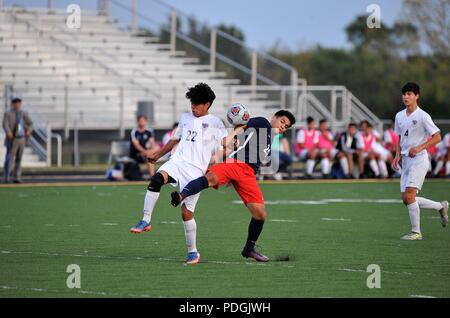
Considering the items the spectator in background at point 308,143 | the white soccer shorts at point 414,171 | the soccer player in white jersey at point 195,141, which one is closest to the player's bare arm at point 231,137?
the soccer player in white jersey at point 195,141

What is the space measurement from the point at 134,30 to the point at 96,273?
33.2 metres

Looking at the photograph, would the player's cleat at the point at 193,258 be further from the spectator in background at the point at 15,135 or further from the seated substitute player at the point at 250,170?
the spectator in background at the point at 15,135

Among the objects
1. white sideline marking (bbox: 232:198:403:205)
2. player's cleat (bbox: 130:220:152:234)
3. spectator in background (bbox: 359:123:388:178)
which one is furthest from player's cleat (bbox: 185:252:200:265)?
spectator in background (bbox: 359:123:388:178)

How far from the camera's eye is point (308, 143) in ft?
103

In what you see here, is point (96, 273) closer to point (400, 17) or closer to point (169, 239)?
point (169, 239)

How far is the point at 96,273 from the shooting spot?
11047 millimetres

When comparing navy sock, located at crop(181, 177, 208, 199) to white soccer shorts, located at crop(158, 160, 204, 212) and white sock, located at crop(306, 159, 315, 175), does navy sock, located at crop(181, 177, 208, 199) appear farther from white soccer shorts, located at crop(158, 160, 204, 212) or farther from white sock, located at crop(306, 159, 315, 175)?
white sock, located at crop(306, 159, 315, 175)

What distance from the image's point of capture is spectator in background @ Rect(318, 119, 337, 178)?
31120 mm

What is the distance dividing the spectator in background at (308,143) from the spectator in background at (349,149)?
2.46ft

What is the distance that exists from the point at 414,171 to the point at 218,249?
317 cm

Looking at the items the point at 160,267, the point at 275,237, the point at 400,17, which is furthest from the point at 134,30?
the point at 160,267

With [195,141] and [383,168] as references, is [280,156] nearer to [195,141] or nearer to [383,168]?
[383,168]

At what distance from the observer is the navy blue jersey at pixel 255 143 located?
12.0 meters

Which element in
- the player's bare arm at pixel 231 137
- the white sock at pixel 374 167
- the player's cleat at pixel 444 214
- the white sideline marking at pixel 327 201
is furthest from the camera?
the white sock at pixel 374 167
